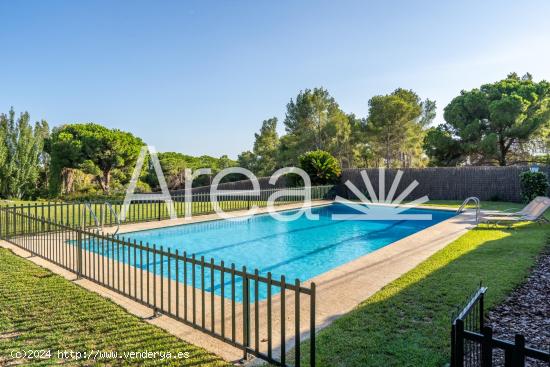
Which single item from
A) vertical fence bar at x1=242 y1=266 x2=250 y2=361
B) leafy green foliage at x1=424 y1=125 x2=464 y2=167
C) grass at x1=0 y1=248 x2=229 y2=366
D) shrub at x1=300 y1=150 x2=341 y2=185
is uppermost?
leafy green foliage at x1=424 y1=125 x2=464 y2=167

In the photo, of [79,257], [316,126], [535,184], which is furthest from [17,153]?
[535,184]

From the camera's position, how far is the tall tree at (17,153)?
81.2 feet

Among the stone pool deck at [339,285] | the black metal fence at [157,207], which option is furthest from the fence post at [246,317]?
the black metal fence at [157,207]

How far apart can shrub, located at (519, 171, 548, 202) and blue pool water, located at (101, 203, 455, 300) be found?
3.61 metres

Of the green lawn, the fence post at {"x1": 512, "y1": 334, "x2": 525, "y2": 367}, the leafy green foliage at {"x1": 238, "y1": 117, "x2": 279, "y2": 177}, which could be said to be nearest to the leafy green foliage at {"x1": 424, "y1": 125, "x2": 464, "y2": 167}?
the leafy green foliage at {"x1": 238, "y1": 117, "x2": 279, "y2": 177}

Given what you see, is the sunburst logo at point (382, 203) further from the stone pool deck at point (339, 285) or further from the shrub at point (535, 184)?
the stone pool deck at point (339, 285)

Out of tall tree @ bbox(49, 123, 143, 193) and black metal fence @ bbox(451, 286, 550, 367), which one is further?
tall tree @ bbox(49, 123, 143, 193)

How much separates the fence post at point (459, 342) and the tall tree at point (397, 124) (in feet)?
89.1

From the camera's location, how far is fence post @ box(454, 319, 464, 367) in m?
2.06

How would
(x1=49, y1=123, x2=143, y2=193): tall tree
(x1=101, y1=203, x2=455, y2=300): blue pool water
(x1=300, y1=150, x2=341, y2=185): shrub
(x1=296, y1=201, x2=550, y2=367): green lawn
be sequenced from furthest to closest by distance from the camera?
(x1=49, y1=123, x2=143, y2=193): tall tree < (x1=300, y1=150, x2=341, y2=185): shrub < (x1=101, y1=203, x2=455, y2=300): blue pool water < (x1=296, y1=201, x2=550, y2=367): green lawn

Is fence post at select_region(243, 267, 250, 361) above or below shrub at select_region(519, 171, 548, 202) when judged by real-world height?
below

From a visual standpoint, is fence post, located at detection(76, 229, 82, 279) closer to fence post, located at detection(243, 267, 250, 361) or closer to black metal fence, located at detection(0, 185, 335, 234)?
fence post, located at detection(243, 267, 250, 361)

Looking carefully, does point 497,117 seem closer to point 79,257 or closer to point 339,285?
point 339,285

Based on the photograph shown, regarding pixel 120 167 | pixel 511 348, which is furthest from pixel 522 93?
pixel 120 167
